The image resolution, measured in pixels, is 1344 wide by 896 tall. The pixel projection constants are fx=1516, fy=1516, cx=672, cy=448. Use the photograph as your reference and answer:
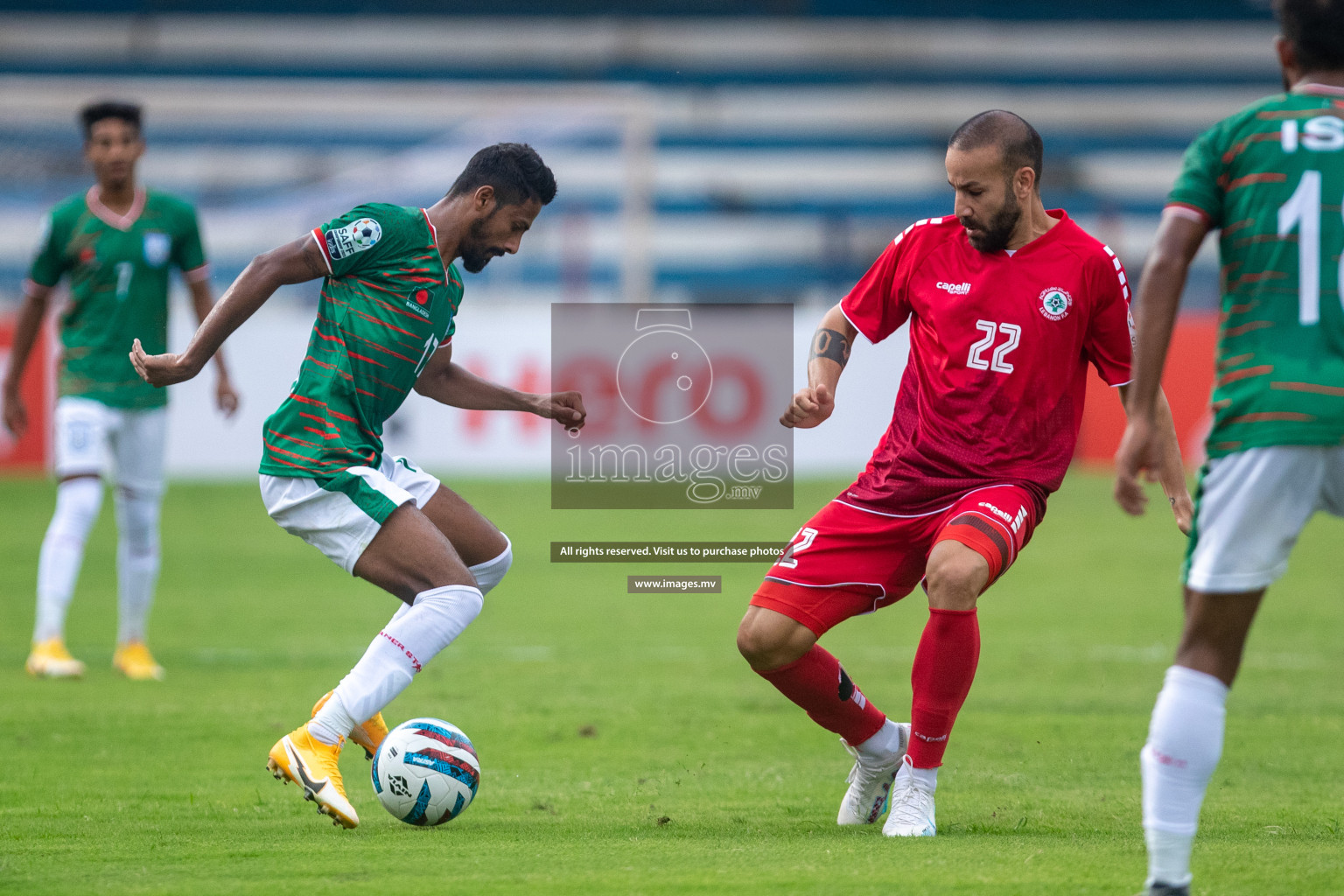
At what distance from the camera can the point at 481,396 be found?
5.56 m

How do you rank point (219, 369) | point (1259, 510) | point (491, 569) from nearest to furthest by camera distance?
point (1259, 510), point (491, 569), point (219, 369)

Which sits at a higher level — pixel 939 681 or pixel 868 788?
pixel 939 681

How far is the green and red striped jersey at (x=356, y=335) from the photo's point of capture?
16.0 ft

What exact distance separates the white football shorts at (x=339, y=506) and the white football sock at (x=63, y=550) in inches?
144

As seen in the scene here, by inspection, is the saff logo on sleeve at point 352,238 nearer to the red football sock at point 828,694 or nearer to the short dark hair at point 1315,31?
the red football sock at point 828,694

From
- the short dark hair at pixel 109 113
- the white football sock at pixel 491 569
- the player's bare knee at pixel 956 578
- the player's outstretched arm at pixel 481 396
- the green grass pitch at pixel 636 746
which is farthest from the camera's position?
the short dark hair at pixel 109 113

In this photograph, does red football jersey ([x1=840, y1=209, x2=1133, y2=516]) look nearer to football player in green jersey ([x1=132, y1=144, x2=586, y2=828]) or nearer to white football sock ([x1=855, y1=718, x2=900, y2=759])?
white football sock ([x1=855, y1=718, x2=900, y2=759])

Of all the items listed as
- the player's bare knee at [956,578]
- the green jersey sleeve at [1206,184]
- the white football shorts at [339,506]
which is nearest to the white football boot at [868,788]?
the player's bare knee at [956,578]

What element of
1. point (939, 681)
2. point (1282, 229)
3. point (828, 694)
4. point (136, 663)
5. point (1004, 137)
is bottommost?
point (136, 663)

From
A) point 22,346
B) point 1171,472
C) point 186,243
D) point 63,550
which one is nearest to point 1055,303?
point 1171,472

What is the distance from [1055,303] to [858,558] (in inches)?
41.0

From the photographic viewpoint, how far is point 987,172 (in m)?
4.79

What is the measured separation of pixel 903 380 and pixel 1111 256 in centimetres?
81

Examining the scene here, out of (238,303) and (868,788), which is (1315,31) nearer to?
(868,788)
